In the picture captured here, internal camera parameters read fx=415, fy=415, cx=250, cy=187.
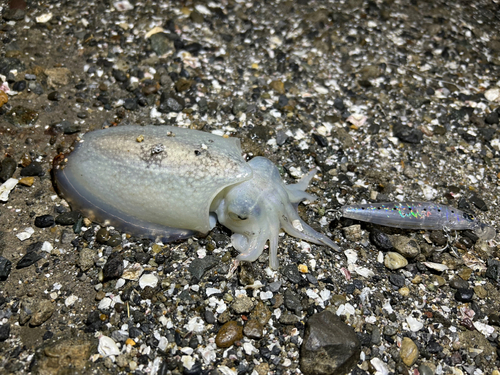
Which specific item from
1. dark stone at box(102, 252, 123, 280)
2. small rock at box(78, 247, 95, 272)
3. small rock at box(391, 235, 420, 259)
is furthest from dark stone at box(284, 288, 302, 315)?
small rock at box(78, 247, 95, 272)

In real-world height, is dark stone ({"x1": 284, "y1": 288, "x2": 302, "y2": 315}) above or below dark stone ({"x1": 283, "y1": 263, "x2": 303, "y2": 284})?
below

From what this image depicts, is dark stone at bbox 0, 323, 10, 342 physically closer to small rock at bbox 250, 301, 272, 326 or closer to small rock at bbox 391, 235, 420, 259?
small rock at bbox 250, 301, 272, 326

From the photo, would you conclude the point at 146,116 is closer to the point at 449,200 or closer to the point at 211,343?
the point at 211,343

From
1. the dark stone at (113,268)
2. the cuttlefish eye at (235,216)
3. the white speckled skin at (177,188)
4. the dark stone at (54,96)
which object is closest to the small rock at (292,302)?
the white speckled skin at (177,188)

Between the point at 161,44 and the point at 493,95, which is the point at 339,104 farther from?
the point at 161,44

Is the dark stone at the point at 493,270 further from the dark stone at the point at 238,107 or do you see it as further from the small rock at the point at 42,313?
the small rock at the point at 42,313

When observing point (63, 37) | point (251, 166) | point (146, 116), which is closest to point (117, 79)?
point (146, 116)

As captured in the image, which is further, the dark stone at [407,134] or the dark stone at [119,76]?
the dark stone at [119,76]
